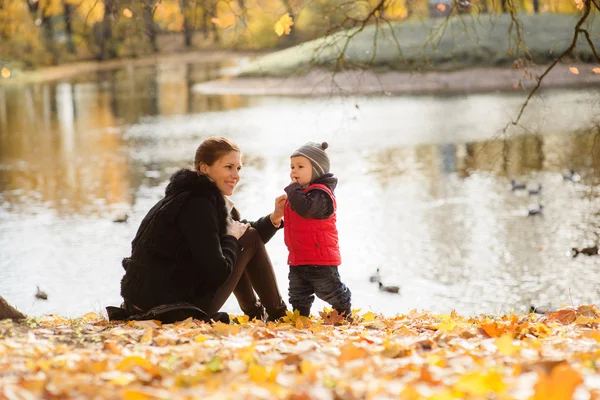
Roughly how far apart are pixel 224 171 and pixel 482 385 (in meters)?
2.37

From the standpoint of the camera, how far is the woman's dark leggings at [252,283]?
450 centimetres

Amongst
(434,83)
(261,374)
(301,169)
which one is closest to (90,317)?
(301,169)

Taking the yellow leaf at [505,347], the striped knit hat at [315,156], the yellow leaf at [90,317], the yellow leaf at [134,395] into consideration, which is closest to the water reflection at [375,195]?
the yellow leaf at [90,317]

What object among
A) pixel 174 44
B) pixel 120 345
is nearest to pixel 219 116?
pixel 120 345

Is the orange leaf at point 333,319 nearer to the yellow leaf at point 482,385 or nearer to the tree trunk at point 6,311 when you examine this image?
the tree trunk at point 6,311

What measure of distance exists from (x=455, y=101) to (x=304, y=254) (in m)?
21.4

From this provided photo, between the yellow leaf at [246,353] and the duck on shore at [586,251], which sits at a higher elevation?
the yellow leaf at [246,353]

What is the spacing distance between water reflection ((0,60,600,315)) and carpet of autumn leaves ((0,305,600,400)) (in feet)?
7.70

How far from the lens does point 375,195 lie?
1141cm

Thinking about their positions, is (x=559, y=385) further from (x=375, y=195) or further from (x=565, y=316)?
(x=375, y=195)

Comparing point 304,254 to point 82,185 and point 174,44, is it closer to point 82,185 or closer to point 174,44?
point 82,185

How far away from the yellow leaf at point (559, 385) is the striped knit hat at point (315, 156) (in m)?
2.43

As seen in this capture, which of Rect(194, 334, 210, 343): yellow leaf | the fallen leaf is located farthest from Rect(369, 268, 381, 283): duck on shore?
the fallen leaf

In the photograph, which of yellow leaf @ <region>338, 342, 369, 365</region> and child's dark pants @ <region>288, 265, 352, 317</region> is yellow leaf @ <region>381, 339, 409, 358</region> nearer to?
yellow leaf @ <region>338, 342, 369, 365</region>
